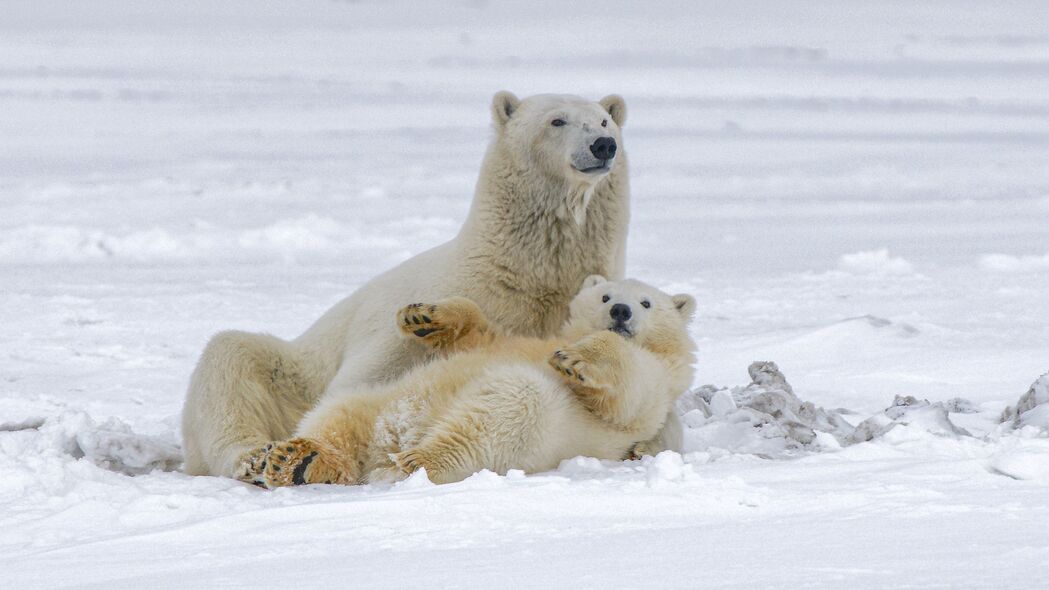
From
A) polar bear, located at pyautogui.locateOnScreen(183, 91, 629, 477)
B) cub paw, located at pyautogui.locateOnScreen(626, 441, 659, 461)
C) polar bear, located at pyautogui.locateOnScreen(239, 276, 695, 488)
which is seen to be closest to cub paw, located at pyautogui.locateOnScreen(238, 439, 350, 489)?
polar bear, located at pyautogui.locateOnScreen(239, 276, 695, 488)

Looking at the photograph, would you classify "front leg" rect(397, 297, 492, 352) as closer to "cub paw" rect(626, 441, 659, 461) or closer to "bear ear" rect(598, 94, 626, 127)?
"cub paw" rect(626, 441, 659, 461)

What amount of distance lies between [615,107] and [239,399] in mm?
1942

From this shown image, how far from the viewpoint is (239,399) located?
471 centimetres

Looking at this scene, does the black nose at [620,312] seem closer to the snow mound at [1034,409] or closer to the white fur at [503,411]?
the white fur at [503,411]

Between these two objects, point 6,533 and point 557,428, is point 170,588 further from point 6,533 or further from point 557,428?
point 557,428

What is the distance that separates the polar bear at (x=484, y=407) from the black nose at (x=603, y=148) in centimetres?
54

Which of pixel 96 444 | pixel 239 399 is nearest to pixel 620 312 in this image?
pixel 239 399

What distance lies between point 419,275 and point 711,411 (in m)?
1.42

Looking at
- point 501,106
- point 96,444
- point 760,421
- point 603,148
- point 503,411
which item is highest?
point 501,106

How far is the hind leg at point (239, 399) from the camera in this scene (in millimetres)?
4617

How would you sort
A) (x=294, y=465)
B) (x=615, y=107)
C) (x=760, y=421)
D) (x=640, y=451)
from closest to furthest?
(x=294, y=465), (x=640, y=451), (x=760, y=421), (x=615, y=107)

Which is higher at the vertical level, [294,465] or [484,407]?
[484,407]

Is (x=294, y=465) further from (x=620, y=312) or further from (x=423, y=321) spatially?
(x=620, y=312)

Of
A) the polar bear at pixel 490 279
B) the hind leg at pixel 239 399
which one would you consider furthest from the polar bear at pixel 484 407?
the hind leg at pixel 239 399
